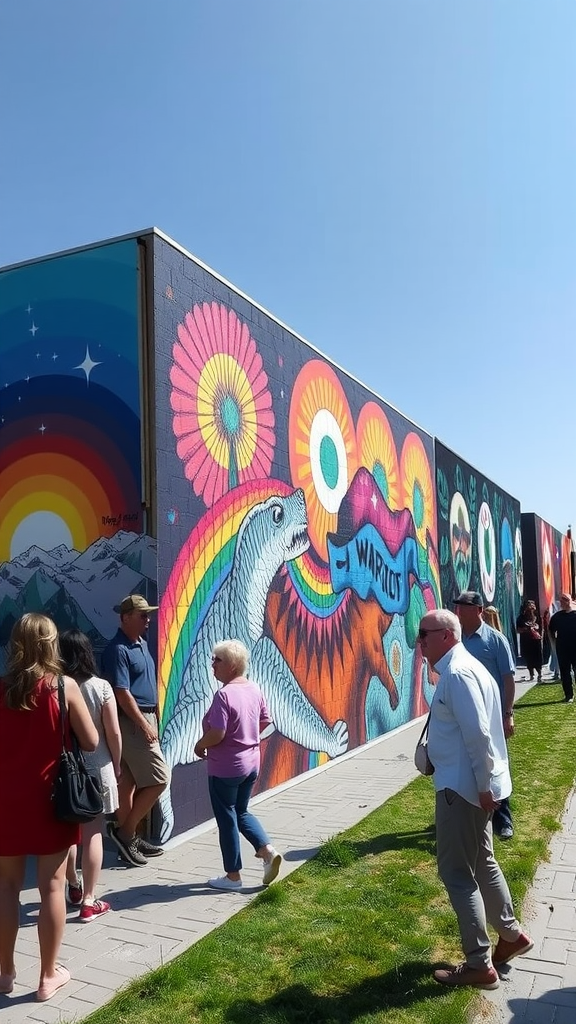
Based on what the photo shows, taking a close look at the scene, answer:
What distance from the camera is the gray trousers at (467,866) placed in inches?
142

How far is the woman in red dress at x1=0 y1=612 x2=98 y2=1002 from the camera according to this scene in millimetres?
3570

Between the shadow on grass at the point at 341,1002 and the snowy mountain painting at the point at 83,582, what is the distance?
309 cm

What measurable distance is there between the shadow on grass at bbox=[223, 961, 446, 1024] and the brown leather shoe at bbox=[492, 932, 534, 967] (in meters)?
0.35

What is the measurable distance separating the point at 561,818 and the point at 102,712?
4108 millimetres

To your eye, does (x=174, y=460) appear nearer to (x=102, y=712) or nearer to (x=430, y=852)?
(x=102, y=712)

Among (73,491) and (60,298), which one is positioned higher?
(60,298)

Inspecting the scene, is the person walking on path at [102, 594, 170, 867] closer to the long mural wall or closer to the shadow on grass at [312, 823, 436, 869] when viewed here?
the long mural wall

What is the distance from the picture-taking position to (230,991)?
364cm

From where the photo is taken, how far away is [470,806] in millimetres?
3607

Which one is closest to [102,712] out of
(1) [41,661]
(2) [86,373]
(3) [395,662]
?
(1) [41,661]

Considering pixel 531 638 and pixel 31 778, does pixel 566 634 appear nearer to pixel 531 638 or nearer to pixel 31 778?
pixel 531 638

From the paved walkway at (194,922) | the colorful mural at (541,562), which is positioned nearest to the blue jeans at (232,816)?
the paved walkway at (194,922)

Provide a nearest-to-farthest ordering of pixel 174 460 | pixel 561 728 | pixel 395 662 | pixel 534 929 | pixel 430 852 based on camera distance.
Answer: pixel 534 929 < pixel 430 852 < pixel 174 460 < pixel 561 728 < pixel 395 662

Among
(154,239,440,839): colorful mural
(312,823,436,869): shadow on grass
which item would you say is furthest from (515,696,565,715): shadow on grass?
(312,823,436,869): shadow on grass
